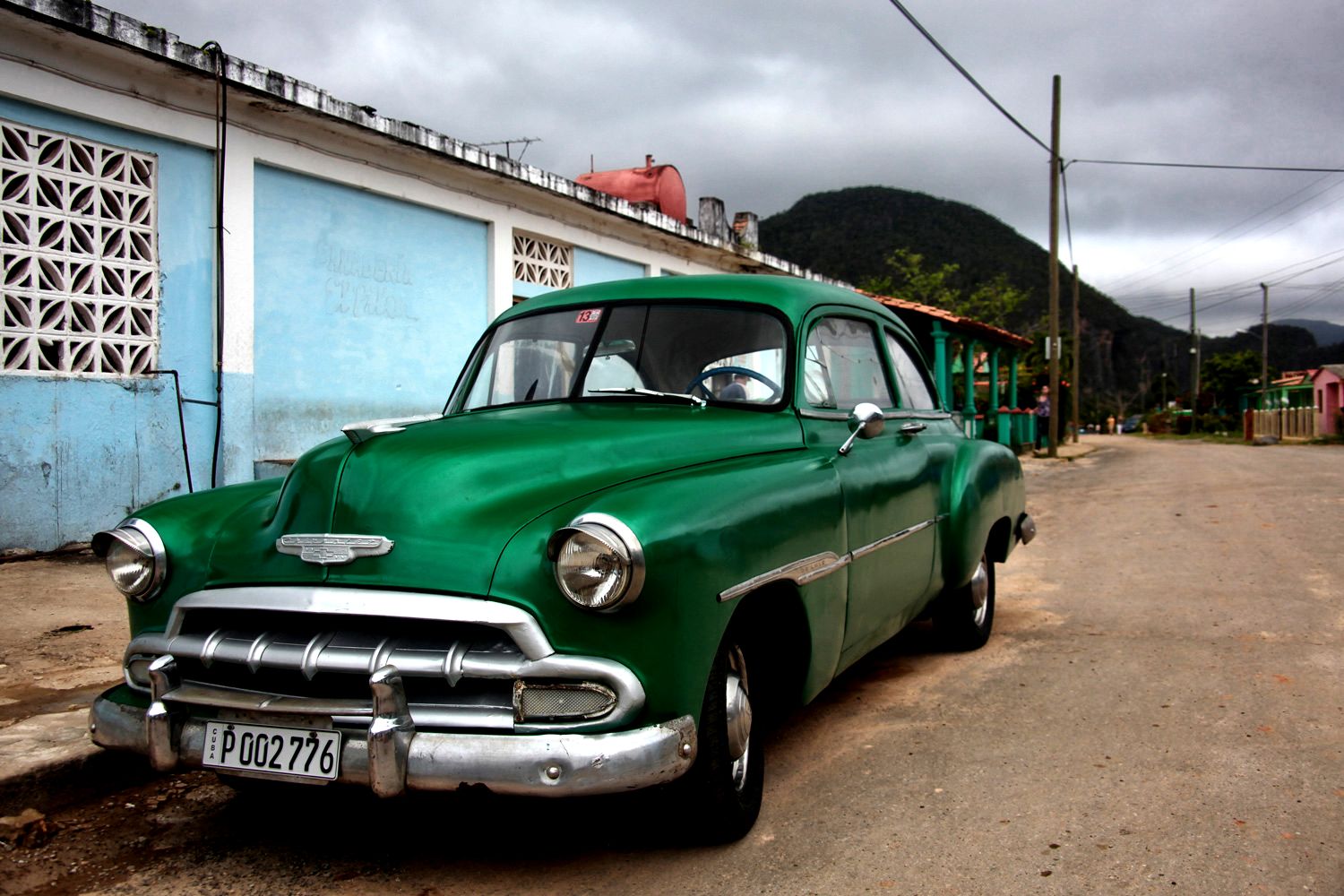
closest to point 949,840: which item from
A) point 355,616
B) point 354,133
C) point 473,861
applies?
point 473,861

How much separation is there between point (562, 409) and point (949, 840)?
1.74m

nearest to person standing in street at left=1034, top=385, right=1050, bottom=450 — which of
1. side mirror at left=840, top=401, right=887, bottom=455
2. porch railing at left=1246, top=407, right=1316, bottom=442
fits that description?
porch railing at left=1246, top=407, right=1316, bottom=442

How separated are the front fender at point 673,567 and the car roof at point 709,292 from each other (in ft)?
3.11

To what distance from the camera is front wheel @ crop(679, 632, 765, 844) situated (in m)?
2.67

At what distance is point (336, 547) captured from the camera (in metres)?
2.60

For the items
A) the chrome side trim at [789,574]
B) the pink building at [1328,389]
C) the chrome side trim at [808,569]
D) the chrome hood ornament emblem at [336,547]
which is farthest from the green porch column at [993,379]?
the pink building at [1328,389]

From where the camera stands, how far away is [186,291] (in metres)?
7.02

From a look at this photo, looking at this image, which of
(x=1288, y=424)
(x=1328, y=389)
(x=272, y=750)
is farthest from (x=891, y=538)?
(x=1328, y=389)

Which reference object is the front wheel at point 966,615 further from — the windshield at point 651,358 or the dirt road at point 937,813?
the windshield at point 651,358

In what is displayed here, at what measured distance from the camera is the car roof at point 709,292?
12.6 feet

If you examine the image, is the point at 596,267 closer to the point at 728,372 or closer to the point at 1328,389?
the point at 728,372

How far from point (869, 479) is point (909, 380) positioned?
1207 millimetres

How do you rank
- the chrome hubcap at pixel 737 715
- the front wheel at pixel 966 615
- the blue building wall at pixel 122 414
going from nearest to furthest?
the chrome hubcap at pixel 737 715 < the front wheel at pixel 966 615 < the blue building wall at pixel 122 414

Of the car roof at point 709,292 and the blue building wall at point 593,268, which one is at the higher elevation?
the blue building wall at point 593,268
